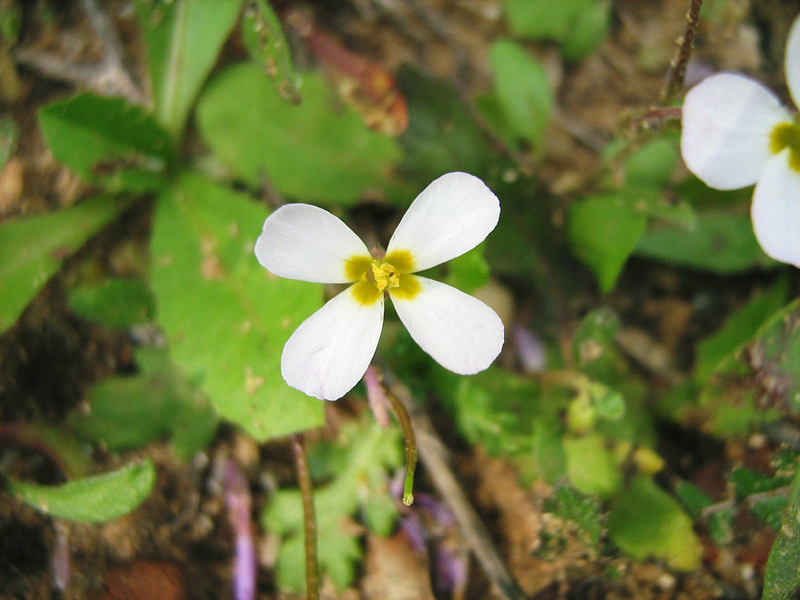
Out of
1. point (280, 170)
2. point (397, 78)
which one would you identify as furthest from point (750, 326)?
point (280, 170)

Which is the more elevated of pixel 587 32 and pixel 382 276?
pixel 587 32

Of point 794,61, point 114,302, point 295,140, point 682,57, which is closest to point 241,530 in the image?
point 114,302

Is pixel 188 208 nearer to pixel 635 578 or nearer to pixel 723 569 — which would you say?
pixel 635 578

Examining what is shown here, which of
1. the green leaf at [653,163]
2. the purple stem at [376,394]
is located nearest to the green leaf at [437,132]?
the green leaf at [653,163]

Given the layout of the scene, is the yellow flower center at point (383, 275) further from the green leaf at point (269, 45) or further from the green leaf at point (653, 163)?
the green leaf at point (653, 163)

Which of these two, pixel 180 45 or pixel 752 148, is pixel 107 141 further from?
pixel 752 148

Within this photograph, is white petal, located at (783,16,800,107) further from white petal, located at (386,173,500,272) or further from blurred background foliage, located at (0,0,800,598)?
white petal, located at (386,173,500,272)
